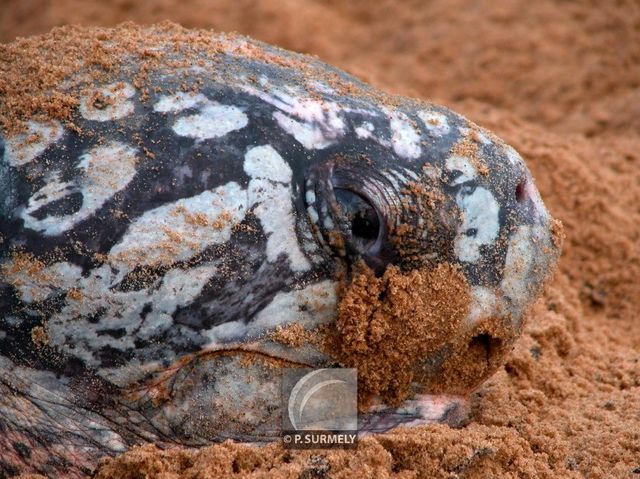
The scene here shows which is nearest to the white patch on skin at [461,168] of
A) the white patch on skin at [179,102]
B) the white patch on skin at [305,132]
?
the white patch on skin at [305,132]

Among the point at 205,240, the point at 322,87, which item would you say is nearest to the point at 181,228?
the point at 205,240

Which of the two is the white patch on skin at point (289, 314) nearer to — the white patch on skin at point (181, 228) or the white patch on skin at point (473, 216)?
the white patch on skin at point (181, 228)

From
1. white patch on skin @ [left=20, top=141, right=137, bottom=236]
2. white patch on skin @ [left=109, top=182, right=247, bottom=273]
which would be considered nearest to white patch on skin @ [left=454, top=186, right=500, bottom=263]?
white patch on skin @ [left=109, top=182, right=247, bottom=273]

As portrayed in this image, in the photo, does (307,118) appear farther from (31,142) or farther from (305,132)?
(31,142)

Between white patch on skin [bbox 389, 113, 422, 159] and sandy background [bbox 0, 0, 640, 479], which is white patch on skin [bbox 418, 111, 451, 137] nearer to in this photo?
white patch on skin [bbox 389, 113, 422, 159]

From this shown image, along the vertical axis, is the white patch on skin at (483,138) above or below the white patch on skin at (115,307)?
above

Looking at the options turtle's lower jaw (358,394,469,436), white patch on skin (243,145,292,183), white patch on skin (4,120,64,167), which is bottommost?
turtle's lower jaw (358,394,469,436)
